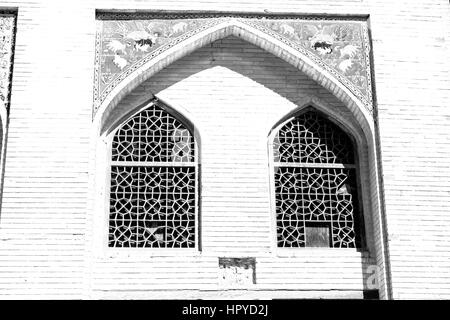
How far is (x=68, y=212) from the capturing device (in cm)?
868

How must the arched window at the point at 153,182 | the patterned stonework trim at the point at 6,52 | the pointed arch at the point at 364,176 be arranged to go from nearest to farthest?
1. the pointed arch at the point at 364,176
2. the arched window at the point at 153,182
3. the patterned stonework trim at the point at 6,52

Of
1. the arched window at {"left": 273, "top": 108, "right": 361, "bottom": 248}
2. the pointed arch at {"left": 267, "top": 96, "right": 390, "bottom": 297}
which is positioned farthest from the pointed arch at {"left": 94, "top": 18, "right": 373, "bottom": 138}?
the arched window at {"left": 273, "top": 108, "right": 361, "bottom": 248}

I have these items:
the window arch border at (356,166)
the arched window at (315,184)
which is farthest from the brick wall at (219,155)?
the arched window at (315,184)

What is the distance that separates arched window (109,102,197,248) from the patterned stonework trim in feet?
3.87

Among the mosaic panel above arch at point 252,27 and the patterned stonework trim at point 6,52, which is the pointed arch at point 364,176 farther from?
the patterned stonework trim at point 6,52

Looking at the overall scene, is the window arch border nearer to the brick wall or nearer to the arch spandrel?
the brick wall

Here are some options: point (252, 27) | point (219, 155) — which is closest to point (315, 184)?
point (219, 155)

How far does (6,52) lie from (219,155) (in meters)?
2.39

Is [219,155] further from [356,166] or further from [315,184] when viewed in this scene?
[356,166]

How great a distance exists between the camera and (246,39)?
9664 mm

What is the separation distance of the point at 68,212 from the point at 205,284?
4.81ft

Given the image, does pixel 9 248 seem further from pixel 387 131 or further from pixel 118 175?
pixel 387 131

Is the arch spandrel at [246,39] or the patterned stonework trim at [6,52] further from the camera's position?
the arch spandrel at [246,39]

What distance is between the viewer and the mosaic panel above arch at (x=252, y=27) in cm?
940
